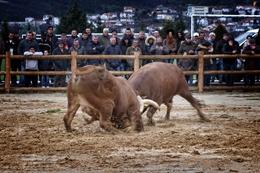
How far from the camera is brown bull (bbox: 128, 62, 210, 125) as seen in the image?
35.6ft

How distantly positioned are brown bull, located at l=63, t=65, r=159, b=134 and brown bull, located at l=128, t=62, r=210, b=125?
0.72m

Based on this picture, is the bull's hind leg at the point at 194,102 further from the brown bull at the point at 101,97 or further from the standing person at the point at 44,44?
the standing person at the point at 44,44

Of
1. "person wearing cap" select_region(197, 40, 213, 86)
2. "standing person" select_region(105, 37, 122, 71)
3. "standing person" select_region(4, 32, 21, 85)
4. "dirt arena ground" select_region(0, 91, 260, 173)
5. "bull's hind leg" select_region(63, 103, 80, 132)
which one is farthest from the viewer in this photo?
"standing person" select_region(4, 32, 21, 85)

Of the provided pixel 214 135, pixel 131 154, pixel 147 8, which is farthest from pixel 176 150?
pixel 147 8

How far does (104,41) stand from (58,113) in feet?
21.0

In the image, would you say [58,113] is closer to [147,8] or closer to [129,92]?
[129,92]

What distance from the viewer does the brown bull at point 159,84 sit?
10836 mm

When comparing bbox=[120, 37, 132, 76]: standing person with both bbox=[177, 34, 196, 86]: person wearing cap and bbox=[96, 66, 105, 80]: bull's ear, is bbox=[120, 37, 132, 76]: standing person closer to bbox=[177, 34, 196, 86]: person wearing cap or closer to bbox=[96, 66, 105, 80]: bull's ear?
bbox=[177, 34, 196, 86]: person wearing cap

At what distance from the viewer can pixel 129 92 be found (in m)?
9.98

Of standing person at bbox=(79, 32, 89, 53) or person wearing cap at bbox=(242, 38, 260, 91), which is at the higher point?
standing person at bbox=(79, 32, 89, 53)

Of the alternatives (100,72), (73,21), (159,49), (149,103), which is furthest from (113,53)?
(73,21)

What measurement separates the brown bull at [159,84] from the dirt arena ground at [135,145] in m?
0.40

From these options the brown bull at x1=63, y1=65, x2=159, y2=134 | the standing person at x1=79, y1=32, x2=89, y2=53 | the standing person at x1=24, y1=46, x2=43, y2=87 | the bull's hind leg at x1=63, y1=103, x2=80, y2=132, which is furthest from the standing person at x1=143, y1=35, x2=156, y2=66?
the bull's hind leg at x1=63, y1=103, x2=80, y2=132

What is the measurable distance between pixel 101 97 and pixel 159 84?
197cm
